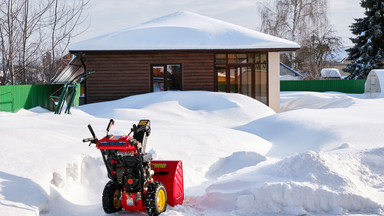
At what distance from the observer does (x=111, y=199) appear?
247 inches

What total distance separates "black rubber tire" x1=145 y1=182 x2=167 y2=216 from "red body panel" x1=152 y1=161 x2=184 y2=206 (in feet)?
0.83

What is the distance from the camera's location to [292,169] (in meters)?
6.98

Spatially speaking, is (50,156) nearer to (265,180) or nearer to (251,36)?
(265,180)

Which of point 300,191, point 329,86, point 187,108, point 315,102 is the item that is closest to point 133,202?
point 300,191

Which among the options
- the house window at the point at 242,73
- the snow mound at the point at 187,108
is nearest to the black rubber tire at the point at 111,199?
the snow mound at the point at 187,108

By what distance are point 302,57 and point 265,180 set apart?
148 feet

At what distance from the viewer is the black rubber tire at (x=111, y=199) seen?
6.19 m

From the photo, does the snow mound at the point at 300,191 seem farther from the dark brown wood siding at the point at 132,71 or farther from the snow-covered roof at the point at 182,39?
the dark brown wood siding at the point at 132,71

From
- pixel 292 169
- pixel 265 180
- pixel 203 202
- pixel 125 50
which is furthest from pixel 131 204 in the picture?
pixel 125 50

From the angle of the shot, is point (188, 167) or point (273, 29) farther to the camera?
point (273, 29)

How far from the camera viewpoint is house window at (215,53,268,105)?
21.5 metres

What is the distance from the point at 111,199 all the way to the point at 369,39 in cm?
3734

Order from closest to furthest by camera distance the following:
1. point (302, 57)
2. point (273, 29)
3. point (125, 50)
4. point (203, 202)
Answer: point (203, 202), point (125, 50), point (273, 29), point (302, 57)

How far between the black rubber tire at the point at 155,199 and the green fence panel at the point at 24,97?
1313 centimetres
